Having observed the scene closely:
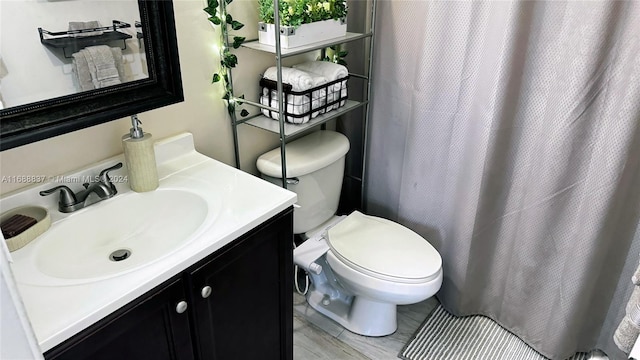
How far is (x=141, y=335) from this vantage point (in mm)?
992

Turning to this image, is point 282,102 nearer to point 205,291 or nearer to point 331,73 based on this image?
point 331,73

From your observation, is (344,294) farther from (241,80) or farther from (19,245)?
(19,245)

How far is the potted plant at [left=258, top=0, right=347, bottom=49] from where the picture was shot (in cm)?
148

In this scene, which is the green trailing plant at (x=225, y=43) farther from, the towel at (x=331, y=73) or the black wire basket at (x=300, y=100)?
the towel at (x=331, y=73)

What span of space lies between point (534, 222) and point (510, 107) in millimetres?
444

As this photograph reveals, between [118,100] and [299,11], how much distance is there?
66 cm

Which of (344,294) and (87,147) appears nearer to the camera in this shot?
(87,147)

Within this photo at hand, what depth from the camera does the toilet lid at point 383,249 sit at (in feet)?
5.46

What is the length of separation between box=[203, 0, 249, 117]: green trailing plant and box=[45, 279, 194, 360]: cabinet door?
0.77 m

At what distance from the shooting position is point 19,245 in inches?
40.8

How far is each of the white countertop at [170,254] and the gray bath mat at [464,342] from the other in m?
0.99

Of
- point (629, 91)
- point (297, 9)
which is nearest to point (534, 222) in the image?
point (629, 91)

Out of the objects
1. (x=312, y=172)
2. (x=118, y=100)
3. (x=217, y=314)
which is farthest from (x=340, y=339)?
(x=118, y=100)

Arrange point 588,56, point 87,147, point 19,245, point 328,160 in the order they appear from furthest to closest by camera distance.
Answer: point 328,160 < point 588,56 < point 87,147 < point 19,245
